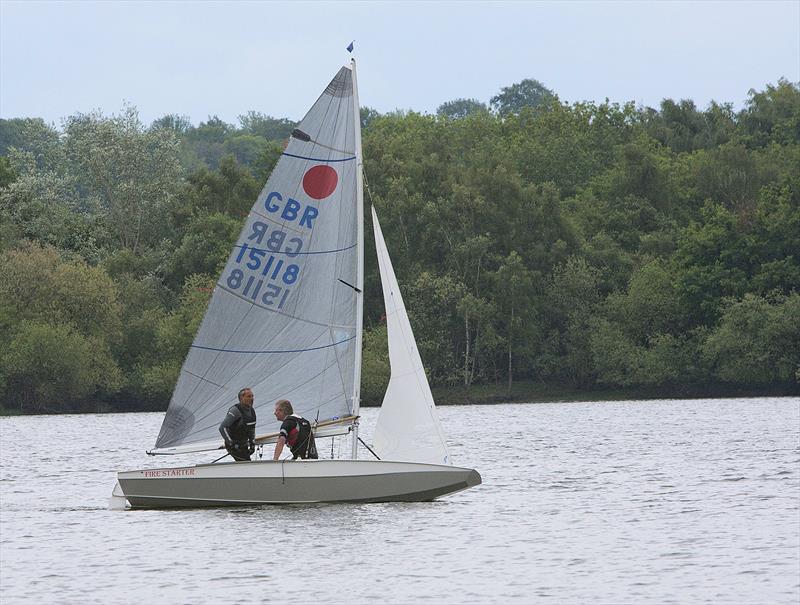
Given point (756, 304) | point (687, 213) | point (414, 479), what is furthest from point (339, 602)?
point (687, 213)

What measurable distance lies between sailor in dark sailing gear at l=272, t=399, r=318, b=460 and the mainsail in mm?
660

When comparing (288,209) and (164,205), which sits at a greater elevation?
(164,205)

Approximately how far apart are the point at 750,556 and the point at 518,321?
237 ft

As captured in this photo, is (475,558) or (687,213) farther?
(687,213)

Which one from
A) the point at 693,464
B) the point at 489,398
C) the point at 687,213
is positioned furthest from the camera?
the point at 687,213

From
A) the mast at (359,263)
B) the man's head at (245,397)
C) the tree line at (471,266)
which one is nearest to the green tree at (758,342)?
the tree line at (471,266)

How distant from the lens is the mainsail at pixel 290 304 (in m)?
29.5

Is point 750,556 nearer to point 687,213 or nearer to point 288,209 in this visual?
point 288,209

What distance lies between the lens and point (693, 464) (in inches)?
1761

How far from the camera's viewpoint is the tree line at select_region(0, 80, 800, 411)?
92062mm

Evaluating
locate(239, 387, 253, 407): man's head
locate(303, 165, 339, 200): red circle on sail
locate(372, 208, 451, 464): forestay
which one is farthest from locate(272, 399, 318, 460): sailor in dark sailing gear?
locate(303, 165, 339, 200): red circle on sail

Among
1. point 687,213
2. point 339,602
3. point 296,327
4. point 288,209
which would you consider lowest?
point 339,602

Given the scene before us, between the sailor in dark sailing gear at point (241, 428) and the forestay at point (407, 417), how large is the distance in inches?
93.1

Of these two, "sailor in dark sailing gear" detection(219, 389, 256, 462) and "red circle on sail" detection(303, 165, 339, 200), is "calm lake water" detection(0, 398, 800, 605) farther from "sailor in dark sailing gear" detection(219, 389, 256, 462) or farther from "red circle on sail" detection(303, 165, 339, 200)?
"red circle on sail" detection(303, 165, 339, 200)
